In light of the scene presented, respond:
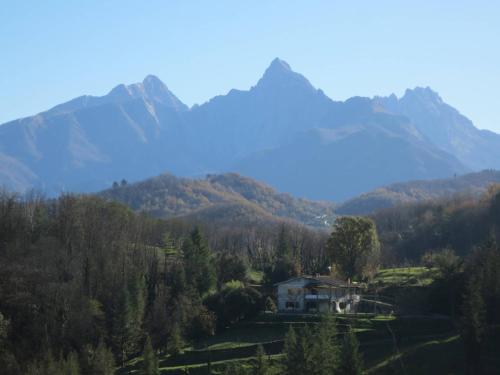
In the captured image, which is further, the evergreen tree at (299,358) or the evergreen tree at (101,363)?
the evergreen tree at (101,363)

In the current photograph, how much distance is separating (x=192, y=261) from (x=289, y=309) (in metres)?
14.8

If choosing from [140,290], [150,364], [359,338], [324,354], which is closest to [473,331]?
[359,338]

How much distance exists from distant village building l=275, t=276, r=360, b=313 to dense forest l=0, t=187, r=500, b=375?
1793mm

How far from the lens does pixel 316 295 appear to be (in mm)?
74500

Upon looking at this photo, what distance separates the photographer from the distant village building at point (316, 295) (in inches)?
2886

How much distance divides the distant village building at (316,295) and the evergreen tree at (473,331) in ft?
67.5

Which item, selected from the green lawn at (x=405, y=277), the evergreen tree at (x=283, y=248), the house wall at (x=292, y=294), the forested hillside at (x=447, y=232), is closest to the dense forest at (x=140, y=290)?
the evergreen tree at (x=283, y=248)

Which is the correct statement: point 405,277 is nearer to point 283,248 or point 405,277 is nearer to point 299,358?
point 283,248

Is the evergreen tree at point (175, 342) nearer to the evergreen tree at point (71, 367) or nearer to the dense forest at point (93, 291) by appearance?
the dense forest at point (93, 291)

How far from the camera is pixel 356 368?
151 feet

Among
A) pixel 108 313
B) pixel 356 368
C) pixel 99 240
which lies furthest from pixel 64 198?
pixel 356 368

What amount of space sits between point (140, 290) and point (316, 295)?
1711 centimetres

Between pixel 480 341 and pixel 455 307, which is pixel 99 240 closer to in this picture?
pixel 455 307

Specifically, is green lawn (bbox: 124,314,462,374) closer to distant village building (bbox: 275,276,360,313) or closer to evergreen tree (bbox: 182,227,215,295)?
distant village building (bbox: 275,276,360,313)
